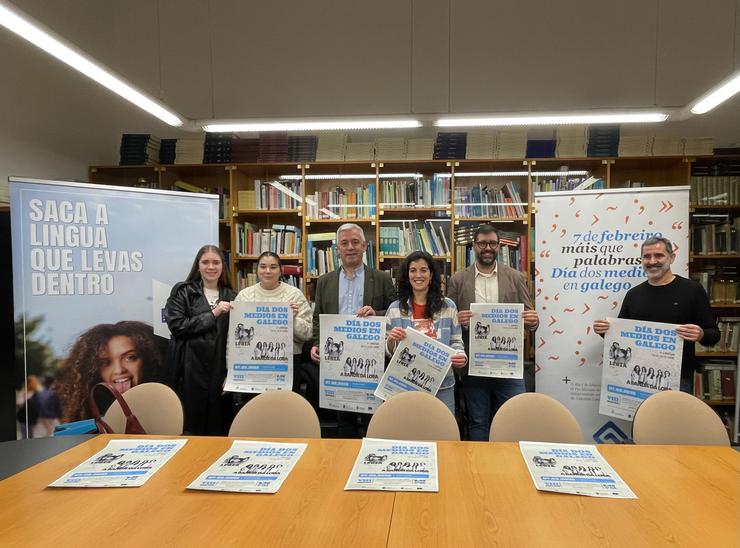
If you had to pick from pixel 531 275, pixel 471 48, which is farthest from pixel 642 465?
pixel 471 48

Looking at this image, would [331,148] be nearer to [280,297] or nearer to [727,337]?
[280,297]

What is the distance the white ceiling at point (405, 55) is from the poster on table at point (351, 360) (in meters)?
3.21

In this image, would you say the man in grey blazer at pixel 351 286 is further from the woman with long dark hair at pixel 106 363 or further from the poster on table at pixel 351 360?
the woman with long dark hair at pixel 106 363

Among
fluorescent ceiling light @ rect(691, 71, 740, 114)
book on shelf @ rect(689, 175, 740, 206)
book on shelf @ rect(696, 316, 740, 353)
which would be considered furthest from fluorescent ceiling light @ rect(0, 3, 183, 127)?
book on shelf @ rect(696, 316, 740, 353)

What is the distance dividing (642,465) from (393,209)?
3615 millimetres

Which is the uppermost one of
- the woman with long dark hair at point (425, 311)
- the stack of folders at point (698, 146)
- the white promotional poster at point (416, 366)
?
the stack of folders at point (698, 146)

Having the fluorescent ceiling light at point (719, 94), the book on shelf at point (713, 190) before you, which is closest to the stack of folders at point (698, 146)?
the book on shelf at point (713, 190)

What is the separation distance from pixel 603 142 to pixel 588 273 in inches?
82.2

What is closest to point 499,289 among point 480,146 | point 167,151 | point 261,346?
point 261,346

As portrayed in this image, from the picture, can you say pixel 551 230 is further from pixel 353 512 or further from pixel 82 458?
pixel 82 458

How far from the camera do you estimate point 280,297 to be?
332cm

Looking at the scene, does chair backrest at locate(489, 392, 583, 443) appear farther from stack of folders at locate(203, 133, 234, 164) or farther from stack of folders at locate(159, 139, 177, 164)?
stack of folders at locate(159, 139, 177, 164)

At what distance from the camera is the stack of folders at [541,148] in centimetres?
477

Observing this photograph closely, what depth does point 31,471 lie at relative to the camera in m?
1.80
